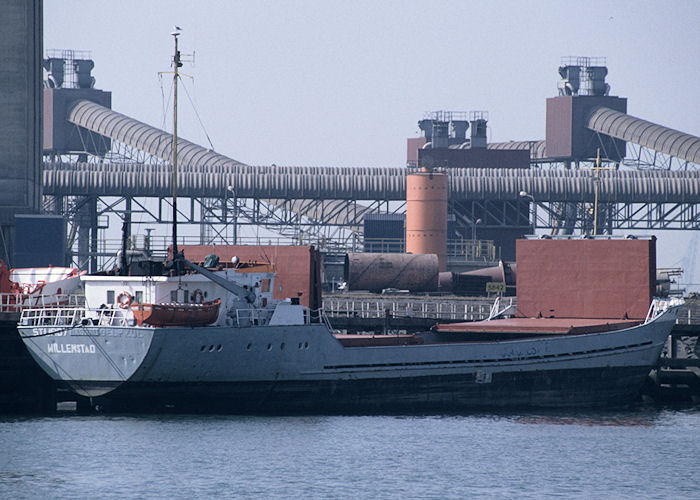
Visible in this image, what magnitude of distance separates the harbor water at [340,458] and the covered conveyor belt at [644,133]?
68.7m

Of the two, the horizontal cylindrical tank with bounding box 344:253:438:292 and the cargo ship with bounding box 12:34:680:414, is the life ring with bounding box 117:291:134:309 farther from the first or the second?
the horizontal cylindrical tank with bounding box 344:253:438:292

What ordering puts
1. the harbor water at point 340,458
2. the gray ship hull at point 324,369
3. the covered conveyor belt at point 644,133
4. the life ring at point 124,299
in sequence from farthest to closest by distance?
the covered conveyor belt at point 644,133
the life ring at point 124,299
the gray ship hull at point 324,369
the harbor water at point 340,458

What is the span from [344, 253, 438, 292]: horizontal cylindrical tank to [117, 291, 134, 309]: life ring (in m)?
27.0

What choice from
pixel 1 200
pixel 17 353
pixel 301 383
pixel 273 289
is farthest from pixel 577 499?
pixel 1 200

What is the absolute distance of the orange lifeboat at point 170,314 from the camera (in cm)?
4447

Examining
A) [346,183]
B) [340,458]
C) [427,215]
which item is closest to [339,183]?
[346,183]

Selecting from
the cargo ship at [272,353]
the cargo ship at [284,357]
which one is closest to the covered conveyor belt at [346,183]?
the cargo ship at [272,353]

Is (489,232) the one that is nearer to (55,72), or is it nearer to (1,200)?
(1,200)

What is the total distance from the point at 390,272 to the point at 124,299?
28.9 metres

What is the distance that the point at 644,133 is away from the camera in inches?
4712

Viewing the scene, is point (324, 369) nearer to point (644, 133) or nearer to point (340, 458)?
point (340, 458)

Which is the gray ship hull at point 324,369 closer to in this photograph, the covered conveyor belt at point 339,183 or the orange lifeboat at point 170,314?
the orange lifeboat at point 170,314

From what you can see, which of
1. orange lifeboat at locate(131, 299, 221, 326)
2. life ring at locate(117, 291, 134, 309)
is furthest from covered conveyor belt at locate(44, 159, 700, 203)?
orange lifeboat at locate(131, 299, 221, 326)

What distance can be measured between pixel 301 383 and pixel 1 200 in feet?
110
